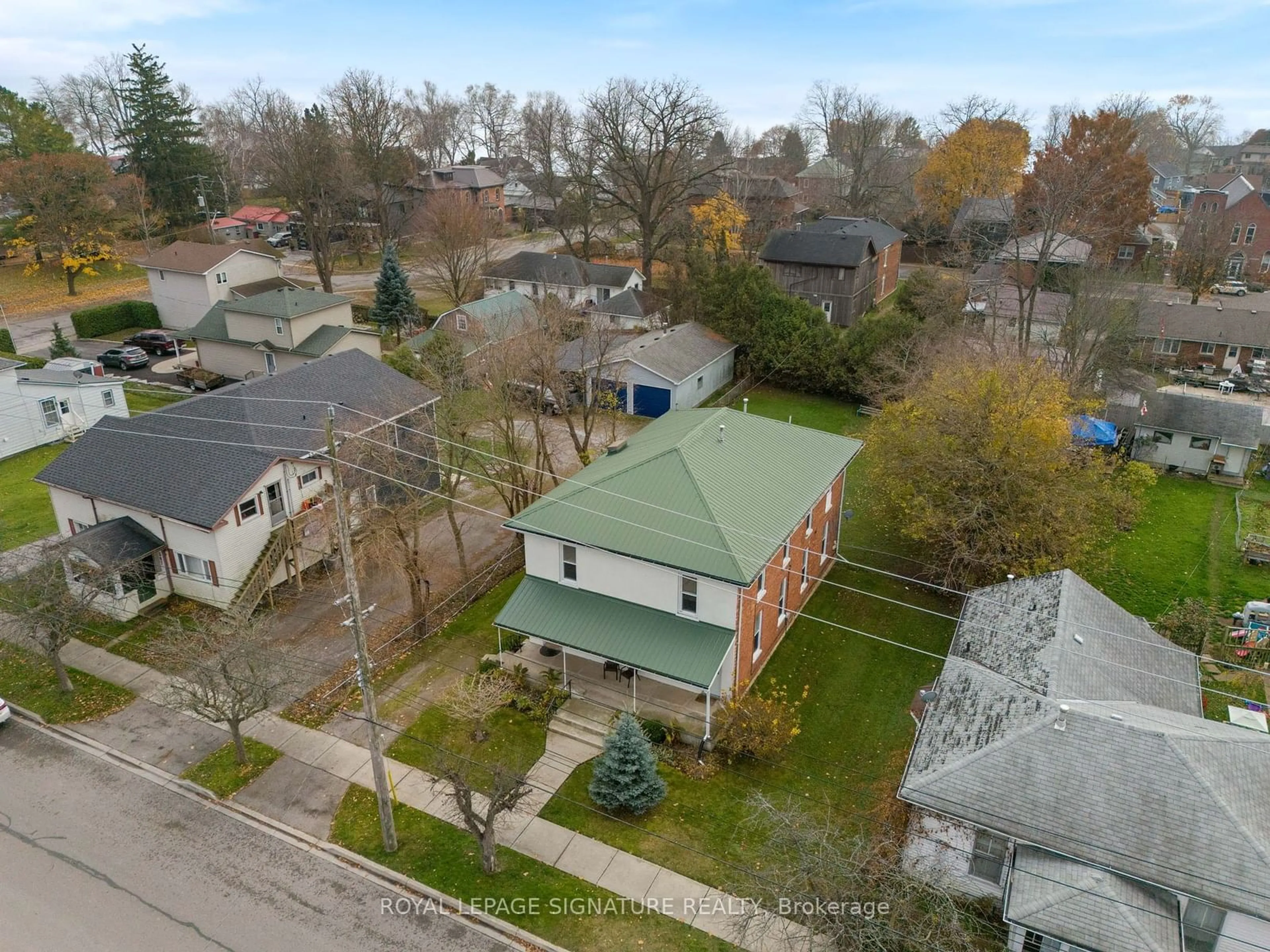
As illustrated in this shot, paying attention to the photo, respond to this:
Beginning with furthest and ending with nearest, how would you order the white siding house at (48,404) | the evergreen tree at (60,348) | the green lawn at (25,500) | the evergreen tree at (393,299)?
1. the evergreen tree at (393,299)
2. the evergreen tree at (60,348)
3. the white siding house at (48,404)
4. the green lawn at (25,500)

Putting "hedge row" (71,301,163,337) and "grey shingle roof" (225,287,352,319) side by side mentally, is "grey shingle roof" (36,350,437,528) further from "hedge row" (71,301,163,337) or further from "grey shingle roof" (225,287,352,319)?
"hedge row" (71,301,163,337)

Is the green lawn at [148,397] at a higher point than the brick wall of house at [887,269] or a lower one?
lower

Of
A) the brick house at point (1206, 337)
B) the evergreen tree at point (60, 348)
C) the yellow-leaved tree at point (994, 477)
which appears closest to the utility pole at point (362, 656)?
the yellow-leaved tree at point (994, 477)

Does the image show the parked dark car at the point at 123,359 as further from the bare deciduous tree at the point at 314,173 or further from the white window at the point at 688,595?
the white window at the point at 688,595

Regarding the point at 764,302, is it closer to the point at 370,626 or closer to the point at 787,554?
the point at 787,554

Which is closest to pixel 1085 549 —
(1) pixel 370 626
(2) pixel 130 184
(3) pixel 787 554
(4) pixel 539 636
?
(3) pixel 787 554

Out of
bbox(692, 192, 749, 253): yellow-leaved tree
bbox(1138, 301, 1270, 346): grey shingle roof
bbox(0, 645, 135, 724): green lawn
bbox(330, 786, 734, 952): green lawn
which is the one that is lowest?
bbox(330, 786, 734, 952): green lawn

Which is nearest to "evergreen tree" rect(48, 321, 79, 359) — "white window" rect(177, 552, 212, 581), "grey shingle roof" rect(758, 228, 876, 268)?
"white window" rect(177, 552, 212, 581)

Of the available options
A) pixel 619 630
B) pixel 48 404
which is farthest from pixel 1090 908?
pixel 48 404
